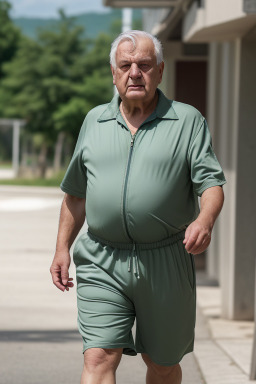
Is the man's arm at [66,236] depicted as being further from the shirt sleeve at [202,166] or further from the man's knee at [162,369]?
the shirt sleeve at [202,166]

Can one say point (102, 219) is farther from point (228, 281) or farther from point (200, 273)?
point (200, 273)

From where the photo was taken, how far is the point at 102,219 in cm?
457

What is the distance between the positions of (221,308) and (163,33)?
4713mm

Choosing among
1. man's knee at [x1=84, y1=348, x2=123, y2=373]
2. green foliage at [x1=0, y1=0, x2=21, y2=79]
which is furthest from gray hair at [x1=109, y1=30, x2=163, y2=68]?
green foliage at [x1=0, y1=0, x2=21, y2=79]

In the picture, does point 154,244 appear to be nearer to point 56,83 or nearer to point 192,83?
point 192,83

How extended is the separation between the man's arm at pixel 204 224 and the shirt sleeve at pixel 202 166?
0.11 ft

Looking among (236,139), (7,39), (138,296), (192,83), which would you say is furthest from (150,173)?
(7,39)

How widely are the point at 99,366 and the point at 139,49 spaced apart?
50.2 inches

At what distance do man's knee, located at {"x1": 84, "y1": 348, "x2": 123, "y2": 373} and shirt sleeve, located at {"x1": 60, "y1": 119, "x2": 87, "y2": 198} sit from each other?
2.25 ft

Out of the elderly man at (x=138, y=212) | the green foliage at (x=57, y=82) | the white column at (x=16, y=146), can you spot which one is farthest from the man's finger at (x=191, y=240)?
the white column at (x=16, y=146)

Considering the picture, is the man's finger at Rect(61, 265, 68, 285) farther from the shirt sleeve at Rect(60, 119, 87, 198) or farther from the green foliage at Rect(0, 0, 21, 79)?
the green foliage at Rect(0, 0, 21, 79)

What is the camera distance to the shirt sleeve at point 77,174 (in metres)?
4.70

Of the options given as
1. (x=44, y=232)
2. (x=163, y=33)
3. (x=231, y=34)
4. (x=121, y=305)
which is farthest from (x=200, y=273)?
(x=121, y=305)

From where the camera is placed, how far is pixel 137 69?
4496 mm
